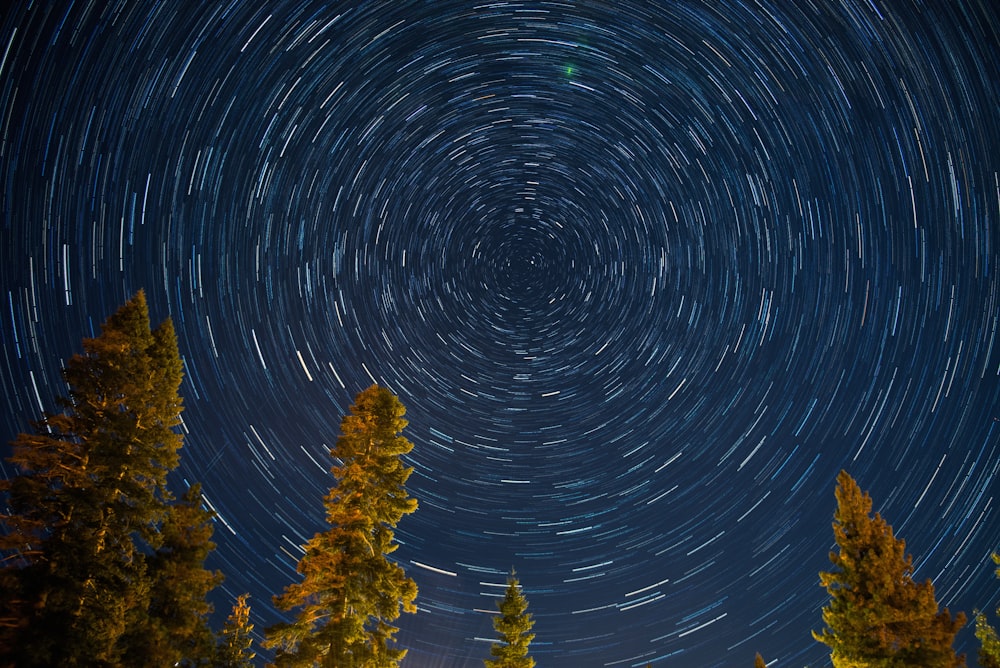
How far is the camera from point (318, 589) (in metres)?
13.3

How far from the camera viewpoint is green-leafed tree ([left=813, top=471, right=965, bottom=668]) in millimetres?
13531

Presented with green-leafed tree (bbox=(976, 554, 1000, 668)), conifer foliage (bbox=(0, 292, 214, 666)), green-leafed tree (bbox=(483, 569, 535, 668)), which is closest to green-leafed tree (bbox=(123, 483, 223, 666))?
conifer foliage (bbox=(0, 292, 214, 666))

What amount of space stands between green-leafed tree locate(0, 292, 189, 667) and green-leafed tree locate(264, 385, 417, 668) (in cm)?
344

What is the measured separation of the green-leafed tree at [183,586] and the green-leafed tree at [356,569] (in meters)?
2.03

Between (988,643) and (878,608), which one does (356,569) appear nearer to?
(878,608)

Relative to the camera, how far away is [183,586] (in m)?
13.4

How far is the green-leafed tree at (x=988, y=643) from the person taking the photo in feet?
51.8

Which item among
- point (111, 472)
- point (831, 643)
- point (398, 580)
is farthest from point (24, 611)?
point (831, 643)

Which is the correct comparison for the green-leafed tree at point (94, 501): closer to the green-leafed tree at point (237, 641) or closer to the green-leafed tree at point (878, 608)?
the green-leafed tree at point (237, 641)

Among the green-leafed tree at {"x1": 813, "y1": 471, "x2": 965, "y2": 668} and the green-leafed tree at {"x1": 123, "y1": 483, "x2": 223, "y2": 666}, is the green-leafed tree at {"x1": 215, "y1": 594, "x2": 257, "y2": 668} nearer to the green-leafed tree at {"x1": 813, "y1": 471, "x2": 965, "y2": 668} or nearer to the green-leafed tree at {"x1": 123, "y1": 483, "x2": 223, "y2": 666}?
the green-leafed tree at {"x1": 123, "y1": 483, "x2": 223, "y2": 666}

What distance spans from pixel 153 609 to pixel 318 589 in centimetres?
386

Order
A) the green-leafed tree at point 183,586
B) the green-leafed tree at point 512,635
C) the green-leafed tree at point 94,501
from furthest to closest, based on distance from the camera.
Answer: the green-leafed tree at point 512,635 → the green-leafed tree at point 183,586 → the green-leafed tree at point 94,501

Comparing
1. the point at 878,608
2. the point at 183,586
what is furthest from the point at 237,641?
the point at 878,608

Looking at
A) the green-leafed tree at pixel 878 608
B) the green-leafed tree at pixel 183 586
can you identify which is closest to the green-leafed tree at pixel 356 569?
the green-leafed tree at pixel 183 586
